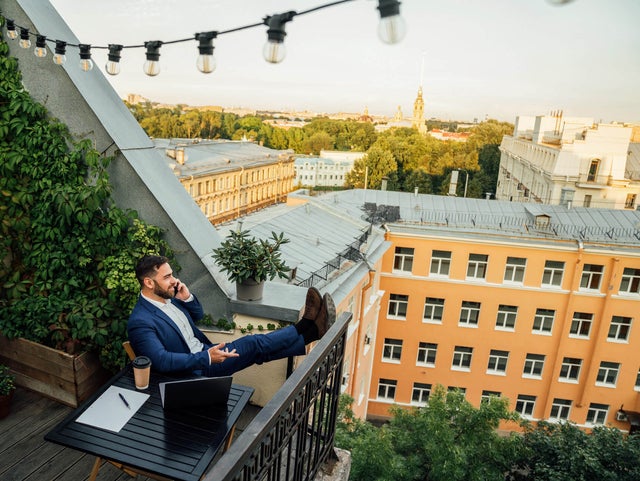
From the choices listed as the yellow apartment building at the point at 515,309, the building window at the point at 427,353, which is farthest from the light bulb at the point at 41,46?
the building window at the point at 427,353

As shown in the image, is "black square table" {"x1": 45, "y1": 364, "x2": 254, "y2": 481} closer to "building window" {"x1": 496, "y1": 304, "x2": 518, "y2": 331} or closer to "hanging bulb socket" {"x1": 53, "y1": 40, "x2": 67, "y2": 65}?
"hanging bulb socket" {"x1": 53, "y1": 40, "x2": 67, "y2": 65}

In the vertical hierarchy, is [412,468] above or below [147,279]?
below

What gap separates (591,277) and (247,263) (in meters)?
18.8

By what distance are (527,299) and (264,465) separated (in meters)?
19.6

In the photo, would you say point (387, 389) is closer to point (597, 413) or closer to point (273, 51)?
point (597, 413)

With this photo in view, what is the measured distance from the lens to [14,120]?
423 centimetres

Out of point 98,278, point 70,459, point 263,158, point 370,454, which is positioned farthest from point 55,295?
point 263,158

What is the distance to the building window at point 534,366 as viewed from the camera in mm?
20422

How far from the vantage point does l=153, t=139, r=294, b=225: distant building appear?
43000mm

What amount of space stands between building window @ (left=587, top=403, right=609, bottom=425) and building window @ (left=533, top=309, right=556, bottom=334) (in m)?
4.04

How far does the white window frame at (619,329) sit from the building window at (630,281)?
114 centimetres

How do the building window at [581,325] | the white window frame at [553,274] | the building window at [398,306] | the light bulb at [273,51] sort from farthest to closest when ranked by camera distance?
the building window at [398,306], the building window at [581,325], the white window frame at [553,274], the light bulb at [273,51]

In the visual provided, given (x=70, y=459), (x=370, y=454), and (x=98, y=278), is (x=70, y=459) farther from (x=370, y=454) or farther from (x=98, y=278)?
(x=370, y=454)

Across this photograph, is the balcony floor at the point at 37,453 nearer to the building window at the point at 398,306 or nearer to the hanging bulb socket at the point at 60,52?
the hanging bulb socket at the point at 60,52
